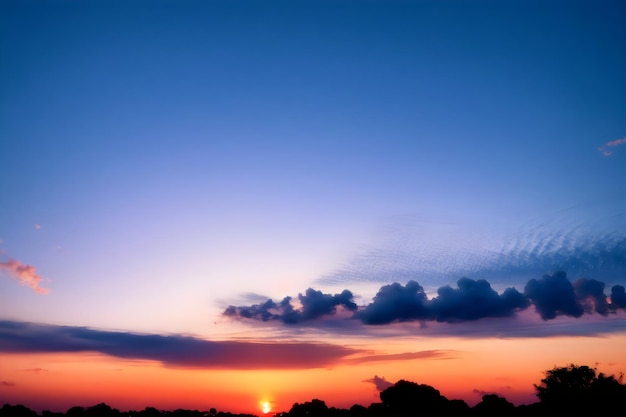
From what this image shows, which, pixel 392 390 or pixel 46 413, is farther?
pixel 46 413

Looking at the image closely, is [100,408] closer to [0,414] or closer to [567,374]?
[0,414]

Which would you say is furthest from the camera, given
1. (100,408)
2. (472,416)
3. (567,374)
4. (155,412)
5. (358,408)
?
(155,412)

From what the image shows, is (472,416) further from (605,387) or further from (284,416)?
A: (284,416)

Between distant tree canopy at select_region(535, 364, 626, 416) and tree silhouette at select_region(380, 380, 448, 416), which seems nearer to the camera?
distant tree canopy at select_region(535, 364, 626, 416)

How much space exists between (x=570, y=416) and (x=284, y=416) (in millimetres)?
97519

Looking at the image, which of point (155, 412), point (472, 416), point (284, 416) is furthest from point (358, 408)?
point (155, 412)

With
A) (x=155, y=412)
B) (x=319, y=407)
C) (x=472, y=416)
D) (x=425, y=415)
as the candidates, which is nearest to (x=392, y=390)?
(x=425, y=415)

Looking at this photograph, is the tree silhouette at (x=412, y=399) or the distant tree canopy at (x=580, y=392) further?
the tree silhouette at (x=412, y=399)

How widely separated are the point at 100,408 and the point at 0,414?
110ft

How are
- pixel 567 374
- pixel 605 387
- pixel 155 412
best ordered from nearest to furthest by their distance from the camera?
pixel 605 387 < pixel 567 374 < pixel 155 412

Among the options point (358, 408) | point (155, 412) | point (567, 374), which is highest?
point (567, 374)

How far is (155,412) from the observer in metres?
198

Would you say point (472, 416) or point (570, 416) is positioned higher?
point (570, 416)

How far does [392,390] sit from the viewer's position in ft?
435
